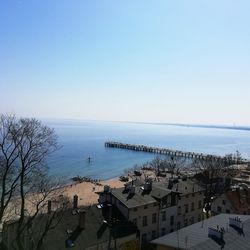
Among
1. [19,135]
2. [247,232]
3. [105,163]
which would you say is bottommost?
[105,163]

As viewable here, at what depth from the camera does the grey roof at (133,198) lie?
37713 millimetres

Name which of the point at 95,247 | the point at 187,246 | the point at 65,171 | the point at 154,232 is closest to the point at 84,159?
the point at 65,171

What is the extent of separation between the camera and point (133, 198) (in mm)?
39000

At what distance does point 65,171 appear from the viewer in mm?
105875

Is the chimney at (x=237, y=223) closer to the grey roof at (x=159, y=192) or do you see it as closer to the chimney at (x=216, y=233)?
the chimney at (x=216, y=233)

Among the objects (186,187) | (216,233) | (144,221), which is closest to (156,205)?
(144,221)

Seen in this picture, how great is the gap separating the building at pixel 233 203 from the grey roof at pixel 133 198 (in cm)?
1267

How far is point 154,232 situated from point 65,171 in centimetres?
6917

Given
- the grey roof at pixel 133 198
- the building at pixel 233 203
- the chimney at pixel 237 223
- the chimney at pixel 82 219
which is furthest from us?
the building at pixel 233 203

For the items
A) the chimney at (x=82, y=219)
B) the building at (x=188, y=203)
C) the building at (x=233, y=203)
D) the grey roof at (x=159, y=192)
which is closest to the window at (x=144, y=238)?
the grey roof at (x=159, y=192)

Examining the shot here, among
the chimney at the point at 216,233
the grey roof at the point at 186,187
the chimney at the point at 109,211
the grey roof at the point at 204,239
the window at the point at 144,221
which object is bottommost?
the window at the point at 144,221

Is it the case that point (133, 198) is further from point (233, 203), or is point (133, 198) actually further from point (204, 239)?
point (233, 203)

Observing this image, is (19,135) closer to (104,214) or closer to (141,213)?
(104,214)

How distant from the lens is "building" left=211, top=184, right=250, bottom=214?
47.1 meters
